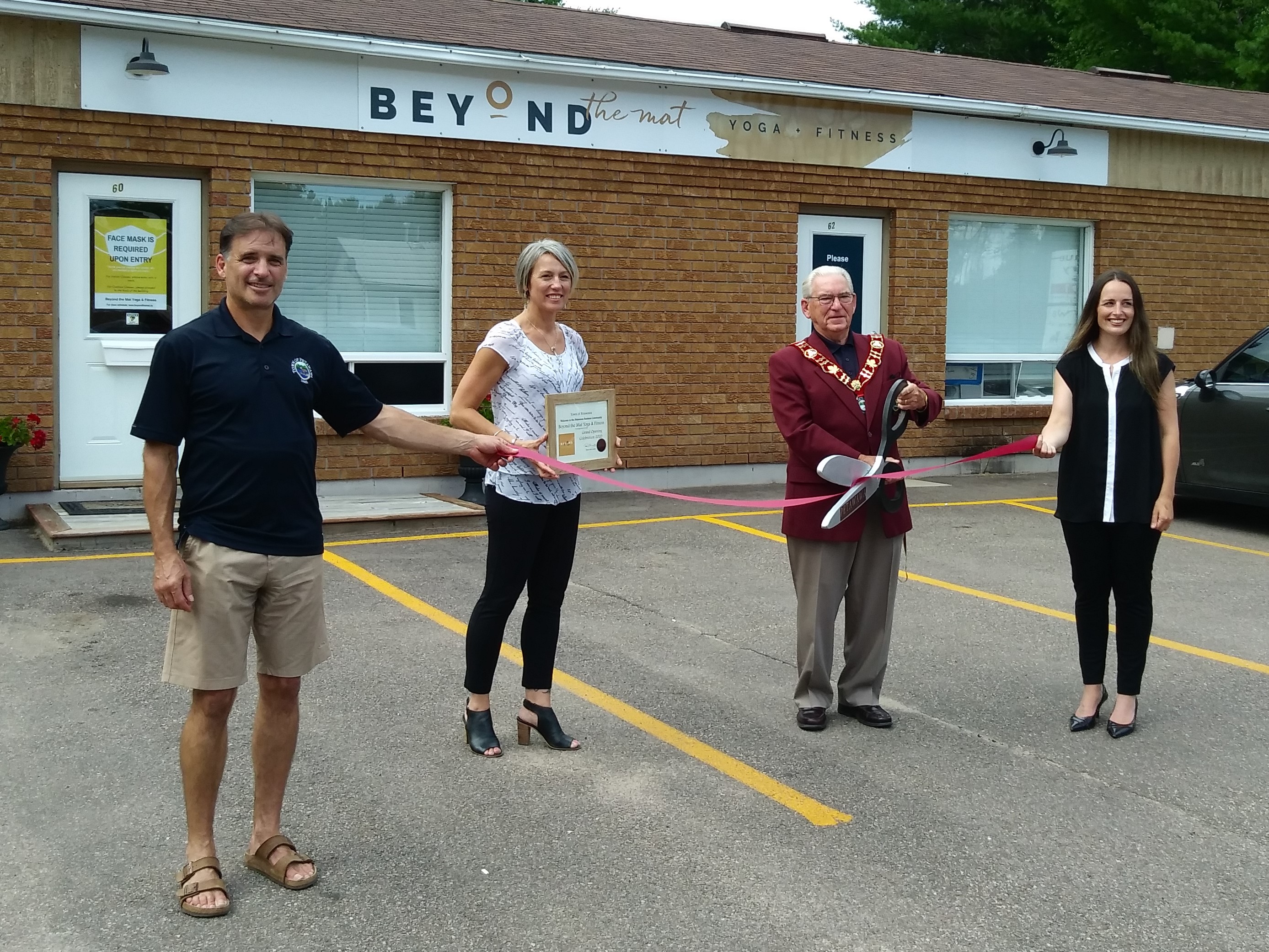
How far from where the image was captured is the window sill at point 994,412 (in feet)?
47.0

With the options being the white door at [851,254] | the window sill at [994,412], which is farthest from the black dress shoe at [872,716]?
the window sill at [994,412]

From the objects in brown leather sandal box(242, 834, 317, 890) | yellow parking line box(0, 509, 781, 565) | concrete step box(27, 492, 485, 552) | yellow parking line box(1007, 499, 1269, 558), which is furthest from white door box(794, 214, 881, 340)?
brown leather sandal box(242, 834, 317, 890)

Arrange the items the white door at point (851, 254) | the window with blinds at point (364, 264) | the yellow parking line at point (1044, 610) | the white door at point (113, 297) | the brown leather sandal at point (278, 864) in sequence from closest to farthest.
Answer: the brown leather sandal at point (278, 864)
the yellow parking line at point (1044, 610)
the white door at point (113, 297)
the window with blinds at point (364, 264)
the white door at point (851, 254)

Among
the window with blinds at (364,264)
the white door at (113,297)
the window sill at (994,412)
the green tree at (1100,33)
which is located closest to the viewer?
the white door at (113,297)

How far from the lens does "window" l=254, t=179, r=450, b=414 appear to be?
11.5 meters

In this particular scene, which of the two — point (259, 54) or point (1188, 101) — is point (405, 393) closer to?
point (259, 54)

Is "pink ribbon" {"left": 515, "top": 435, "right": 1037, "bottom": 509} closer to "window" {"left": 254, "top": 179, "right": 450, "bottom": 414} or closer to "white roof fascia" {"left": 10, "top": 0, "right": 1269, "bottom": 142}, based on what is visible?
"window" {"left": 254, "top": 179, "right": 450, "bottom": 414}

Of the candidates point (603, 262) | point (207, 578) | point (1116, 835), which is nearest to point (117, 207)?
point (603, 262)

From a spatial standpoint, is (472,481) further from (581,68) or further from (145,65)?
(145,65)

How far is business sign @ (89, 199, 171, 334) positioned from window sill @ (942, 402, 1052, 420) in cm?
775

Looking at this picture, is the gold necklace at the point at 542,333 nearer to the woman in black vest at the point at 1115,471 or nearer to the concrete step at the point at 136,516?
the woman in black vest at the point at 1115,471

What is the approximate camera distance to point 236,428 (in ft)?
12.5

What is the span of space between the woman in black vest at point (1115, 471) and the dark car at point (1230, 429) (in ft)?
18.8

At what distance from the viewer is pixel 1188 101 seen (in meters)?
17.7
